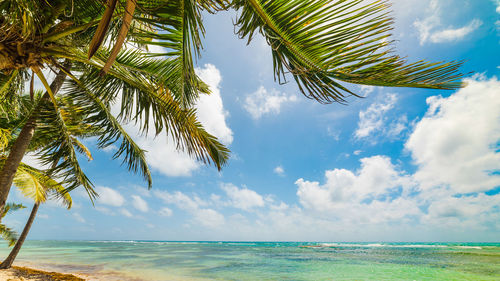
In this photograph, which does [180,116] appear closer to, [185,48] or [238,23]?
[185,48]

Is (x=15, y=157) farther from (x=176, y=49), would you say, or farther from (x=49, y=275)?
(x=49, y=275)

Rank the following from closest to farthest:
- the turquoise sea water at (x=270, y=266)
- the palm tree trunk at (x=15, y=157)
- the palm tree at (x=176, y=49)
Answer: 1. the palm tree at (x=176, y=49)
2. the palm tree trunk at (x=15, y=157)
3. the turquoise sea water at (x=270, y=266)

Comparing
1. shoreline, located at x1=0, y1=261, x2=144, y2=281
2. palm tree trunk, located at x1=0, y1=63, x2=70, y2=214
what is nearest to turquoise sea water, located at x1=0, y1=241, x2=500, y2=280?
shoreline, located at x1=0, y1=261, x2=144, y2=281

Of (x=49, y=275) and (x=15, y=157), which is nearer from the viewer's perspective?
(x=15, y=157)

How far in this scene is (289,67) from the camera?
56.6 inches

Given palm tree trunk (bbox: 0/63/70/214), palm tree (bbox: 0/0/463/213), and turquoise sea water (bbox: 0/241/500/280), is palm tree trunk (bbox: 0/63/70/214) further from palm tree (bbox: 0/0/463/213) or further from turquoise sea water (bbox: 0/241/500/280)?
turquoise sea water (bbox: 0/241/500/280)

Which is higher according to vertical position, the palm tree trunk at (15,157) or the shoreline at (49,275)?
the palm tree trunk at (15,157)

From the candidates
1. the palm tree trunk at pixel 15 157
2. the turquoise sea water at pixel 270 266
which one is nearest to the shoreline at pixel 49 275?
the turquoise sea water at pixel 270 266

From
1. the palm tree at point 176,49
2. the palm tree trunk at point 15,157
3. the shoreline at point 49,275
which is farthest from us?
the shoreline at point 49,275

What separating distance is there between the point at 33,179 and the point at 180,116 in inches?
183

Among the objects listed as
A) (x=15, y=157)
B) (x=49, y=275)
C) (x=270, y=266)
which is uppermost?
(x=15, y=157)

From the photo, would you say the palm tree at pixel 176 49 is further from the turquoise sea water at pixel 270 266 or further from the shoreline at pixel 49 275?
the turquoise sea water at pixel 270 266

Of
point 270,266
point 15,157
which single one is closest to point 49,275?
point 15,157

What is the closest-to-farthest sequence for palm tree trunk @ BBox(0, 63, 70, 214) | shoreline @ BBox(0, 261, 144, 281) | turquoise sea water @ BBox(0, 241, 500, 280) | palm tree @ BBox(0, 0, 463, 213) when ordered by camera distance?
palm tree @ BBox(0, 0, 463, 213) < palm tree trunk @ BBox(0, 63, 70, 214) < shoreline @ BBox(0, 261, 144, 281) < turquoise sea water @ BBox(0, 241, 500, 280)
